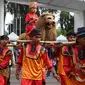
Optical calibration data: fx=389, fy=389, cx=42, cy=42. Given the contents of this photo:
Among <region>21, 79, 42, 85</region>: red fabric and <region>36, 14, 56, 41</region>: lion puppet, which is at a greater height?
<region>36, 14, 56, 41</region>: lion puppet

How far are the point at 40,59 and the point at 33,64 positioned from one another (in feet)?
0.69

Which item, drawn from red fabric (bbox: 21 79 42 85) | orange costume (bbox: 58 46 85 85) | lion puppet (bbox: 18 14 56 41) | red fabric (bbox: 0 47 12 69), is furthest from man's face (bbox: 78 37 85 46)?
red fabric (bbox: 0 47 12 69)

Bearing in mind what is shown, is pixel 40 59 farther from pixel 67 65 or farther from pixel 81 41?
pixel 81 41

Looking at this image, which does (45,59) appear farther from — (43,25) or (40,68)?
(43,25)

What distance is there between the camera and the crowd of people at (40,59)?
6305 millimetres

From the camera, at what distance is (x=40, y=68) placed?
7875mm

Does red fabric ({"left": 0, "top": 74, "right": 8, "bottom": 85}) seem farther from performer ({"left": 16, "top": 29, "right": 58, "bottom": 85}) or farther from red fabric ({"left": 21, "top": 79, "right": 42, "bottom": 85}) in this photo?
red fabric ({"left": 21, "top": 79, "right": 42, "bottom": 85})

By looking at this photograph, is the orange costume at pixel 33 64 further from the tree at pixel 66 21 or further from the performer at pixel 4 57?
the tree at pixel 66 21

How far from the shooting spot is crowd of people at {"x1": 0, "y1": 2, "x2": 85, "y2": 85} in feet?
20.7

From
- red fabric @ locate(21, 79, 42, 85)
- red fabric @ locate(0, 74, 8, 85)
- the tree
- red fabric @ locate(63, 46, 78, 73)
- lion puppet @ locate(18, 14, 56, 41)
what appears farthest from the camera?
the tree

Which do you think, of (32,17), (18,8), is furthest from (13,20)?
(32,17)

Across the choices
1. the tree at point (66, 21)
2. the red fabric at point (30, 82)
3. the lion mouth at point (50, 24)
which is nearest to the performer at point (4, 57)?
the lion mouth at point (50, 24)

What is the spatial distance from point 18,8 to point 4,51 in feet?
112

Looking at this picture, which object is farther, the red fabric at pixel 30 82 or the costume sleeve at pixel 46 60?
the costume sleeve at pixel 46 60
